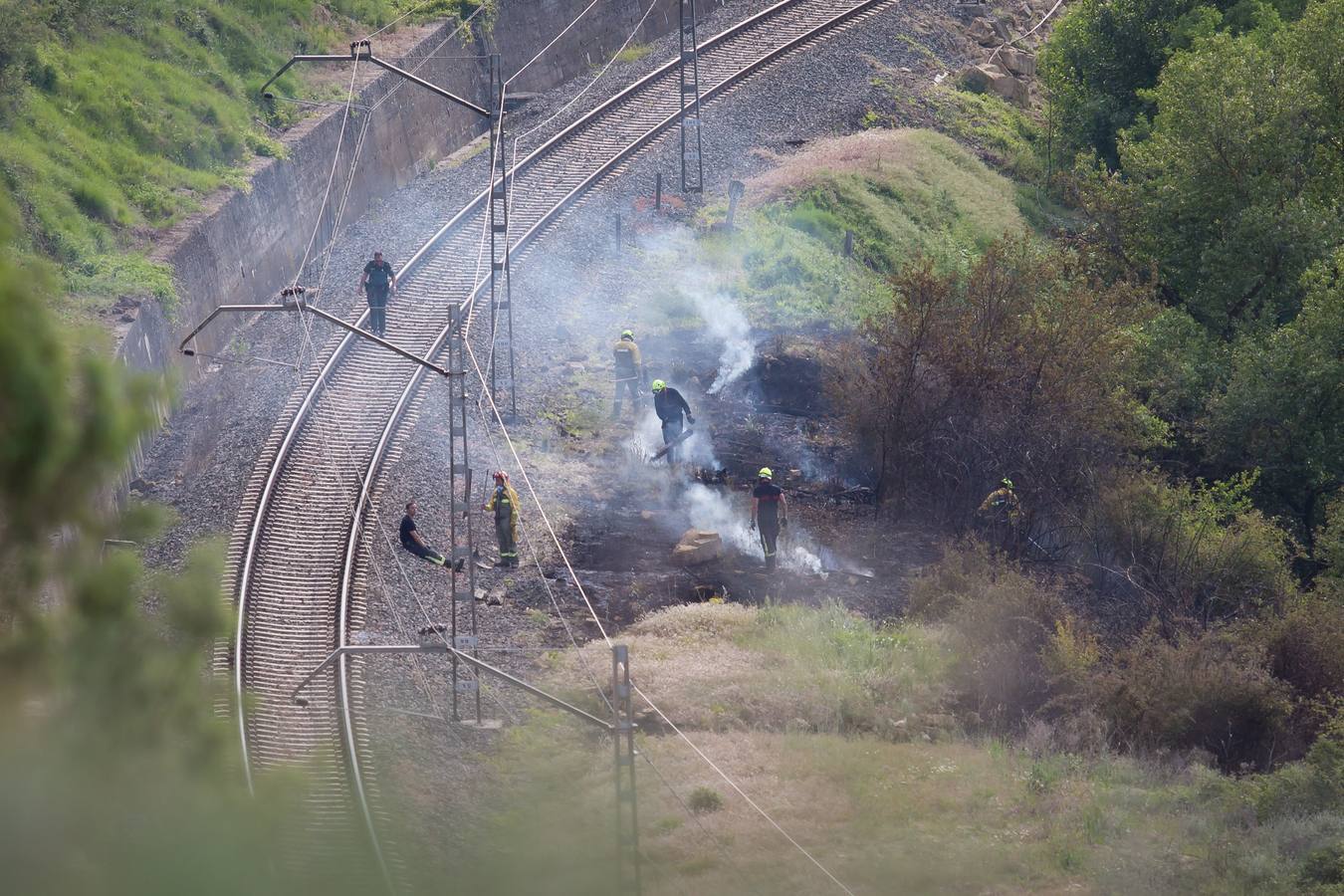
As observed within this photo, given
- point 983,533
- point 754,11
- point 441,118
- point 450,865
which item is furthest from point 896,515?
point 754,11

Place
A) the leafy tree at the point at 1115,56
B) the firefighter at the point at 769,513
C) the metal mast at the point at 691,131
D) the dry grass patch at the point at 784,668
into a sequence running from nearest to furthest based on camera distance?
the dry grass patch at the point at 784,668 < the firefighter at the point at 769,513 < the metal mast at the point at 691,131 < the leafy tree at the point at 1115,56

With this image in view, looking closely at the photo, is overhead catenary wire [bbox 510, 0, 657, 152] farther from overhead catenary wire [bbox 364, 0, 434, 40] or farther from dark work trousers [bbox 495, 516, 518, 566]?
dark work trousers [bbox 495, 516, 518, 566]

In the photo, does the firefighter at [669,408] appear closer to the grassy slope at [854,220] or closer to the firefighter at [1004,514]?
the grassy slope at [854,220]

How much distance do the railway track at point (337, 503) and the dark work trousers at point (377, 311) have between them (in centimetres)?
22

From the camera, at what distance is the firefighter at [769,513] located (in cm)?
2022

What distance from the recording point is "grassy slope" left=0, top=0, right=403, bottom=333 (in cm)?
2361

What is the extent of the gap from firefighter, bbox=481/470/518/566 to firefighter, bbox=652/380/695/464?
12.9ft

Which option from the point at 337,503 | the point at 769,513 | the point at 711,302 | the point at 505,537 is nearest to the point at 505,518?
the point at 505,537

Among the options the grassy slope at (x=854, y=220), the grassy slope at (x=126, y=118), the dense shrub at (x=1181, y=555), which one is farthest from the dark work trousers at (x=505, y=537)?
the grassy slope at (x=854, y=220)

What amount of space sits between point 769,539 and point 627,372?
5.08 metres

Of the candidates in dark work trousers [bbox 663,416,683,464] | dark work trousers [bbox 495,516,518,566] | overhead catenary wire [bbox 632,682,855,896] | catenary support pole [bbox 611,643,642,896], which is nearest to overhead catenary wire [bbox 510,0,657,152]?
dark work trousers [bbox 663,416,683,464]

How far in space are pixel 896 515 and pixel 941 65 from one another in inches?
812

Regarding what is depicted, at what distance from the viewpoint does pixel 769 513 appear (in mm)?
20406

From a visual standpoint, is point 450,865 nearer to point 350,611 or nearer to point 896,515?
point 350,611
